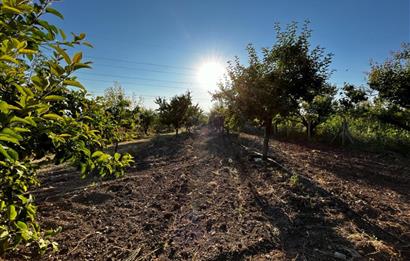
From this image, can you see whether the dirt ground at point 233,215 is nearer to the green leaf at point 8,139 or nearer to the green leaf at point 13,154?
the green leaf at point 13,154

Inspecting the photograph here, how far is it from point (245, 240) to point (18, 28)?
3.11 m

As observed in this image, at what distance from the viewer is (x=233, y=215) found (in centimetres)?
371

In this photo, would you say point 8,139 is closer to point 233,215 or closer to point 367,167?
point 233,215

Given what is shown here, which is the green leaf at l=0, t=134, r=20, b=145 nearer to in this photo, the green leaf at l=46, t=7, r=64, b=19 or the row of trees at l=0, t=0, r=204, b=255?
the row of trees at l=0, t=0, r=204, b=255

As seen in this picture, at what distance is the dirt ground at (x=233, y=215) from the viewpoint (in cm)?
281

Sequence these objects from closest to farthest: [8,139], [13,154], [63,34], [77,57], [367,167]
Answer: [8,139] → [13,154] → [77,57] → [63,34] → [367,167]

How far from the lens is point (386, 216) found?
12.0ft

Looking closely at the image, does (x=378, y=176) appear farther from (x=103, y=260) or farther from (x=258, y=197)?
(x=103, y=260)

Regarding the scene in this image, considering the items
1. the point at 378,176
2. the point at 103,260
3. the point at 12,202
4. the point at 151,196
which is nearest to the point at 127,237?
the point at 103,260

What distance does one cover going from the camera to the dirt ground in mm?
2807

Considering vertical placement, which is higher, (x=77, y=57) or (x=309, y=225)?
(x=77, y=57)

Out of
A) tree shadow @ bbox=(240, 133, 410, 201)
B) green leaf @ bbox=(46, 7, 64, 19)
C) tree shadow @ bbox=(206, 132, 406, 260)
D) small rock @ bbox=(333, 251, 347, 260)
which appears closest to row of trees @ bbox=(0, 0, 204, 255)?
green leaf @ bbox=(46, 7, 64, 19)

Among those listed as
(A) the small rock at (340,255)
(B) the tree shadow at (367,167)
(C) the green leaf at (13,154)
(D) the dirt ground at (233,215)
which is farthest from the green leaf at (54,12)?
(B) the tree shadow at (367,167)

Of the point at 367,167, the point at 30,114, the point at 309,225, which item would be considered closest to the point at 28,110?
the point at 30,114
